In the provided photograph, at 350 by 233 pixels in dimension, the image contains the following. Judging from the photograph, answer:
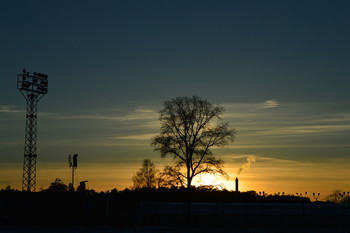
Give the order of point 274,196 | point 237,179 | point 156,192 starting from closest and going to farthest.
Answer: point 237,179
point 156,192
point 274,196

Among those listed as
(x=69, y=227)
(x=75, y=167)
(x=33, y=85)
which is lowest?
(x=69, y=227)

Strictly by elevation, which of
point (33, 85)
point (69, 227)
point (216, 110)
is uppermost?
point (33, 85)

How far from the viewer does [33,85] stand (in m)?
86.7

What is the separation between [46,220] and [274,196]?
250ft

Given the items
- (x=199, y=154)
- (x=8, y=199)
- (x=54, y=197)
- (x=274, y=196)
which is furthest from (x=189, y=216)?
(x=274, y=196)

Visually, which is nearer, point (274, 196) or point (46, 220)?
point (46, 220)

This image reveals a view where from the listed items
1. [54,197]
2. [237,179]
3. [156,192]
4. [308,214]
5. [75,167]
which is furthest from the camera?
[156,192]

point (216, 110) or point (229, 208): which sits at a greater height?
point (216, 110)

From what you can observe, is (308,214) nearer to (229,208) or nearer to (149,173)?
(229,208)

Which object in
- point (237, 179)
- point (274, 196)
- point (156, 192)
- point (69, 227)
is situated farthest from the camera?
point (274, 196)

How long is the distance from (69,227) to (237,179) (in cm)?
5372

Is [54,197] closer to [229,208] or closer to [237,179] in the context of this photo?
[229,208]

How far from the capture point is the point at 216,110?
7538cm

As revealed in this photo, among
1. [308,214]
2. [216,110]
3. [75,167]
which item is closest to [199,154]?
[216,110]
